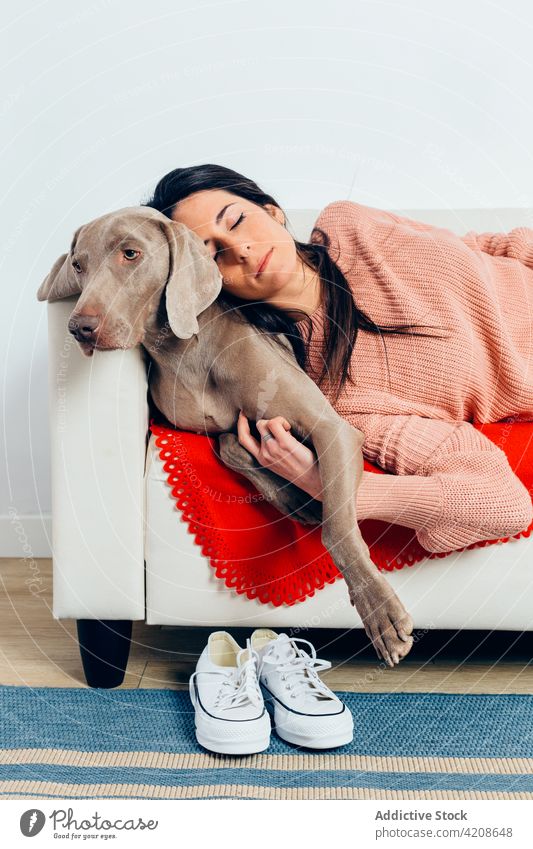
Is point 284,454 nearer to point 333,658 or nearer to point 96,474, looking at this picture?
point 96,474

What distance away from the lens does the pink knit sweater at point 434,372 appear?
1.41 m

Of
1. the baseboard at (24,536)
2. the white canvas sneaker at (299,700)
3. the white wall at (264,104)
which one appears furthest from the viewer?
the baseboard at (24,536)

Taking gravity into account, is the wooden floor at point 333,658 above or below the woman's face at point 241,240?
below

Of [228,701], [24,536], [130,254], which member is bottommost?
[24,536]

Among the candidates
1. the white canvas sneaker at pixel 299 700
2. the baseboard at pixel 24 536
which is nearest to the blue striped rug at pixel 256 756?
the white canvas sneaker at pixel 299 700

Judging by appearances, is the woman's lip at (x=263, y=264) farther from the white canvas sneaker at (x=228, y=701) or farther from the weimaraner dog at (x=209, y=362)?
the white canvas sneaker at (x=228, y=701)

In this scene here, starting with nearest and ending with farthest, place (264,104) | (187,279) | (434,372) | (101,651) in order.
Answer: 1. (187,279)
2. (101,651)
3. (434,372)
4. (264,104)

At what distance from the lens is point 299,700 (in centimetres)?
135

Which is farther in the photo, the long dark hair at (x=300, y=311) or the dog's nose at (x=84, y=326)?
the long dark hair at (x=300, y=311)

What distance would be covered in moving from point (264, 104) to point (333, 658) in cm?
130

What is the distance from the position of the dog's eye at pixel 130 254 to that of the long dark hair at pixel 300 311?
0.47 feet

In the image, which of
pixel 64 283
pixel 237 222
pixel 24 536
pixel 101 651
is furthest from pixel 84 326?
pixel 24 536

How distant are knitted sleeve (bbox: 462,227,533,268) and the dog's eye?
0.81 metres
